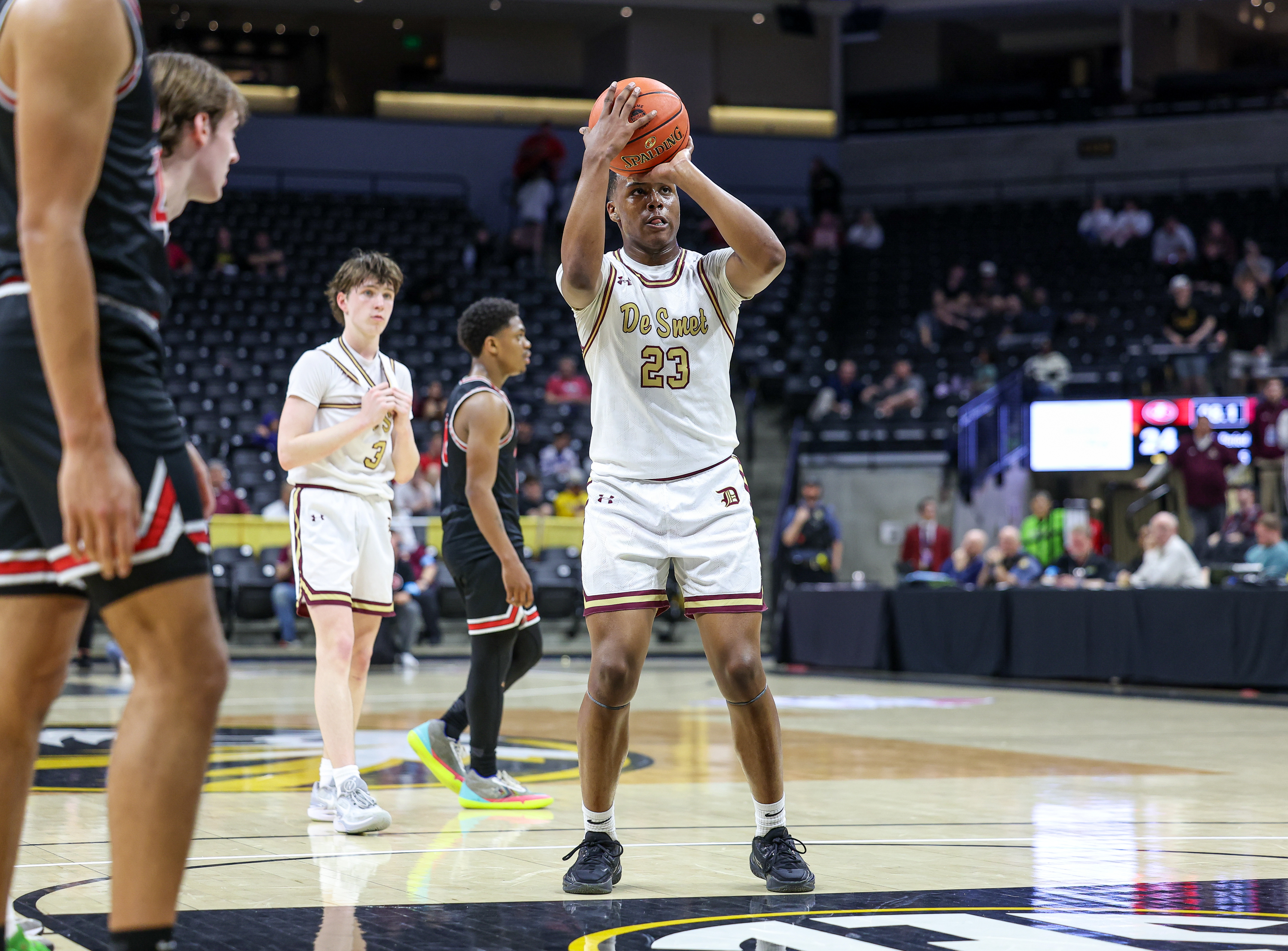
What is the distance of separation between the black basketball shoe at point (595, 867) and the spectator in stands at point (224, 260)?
65.3 feet

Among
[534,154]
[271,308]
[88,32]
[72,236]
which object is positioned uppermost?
[534,154]

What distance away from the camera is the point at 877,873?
455 centimetres

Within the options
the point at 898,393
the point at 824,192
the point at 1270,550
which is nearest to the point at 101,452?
the point at 1270,550

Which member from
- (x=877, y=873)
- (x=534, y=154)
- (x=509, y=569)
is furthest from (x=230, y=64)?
(x=877, y=873)

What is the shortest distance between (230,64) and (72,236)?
90.6 feet

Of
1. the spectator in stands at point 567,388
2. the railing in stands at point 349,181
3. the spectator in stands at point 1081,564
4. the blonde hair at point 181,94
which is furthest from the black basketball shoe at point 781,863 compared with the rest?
the railing in stands at point 349,181

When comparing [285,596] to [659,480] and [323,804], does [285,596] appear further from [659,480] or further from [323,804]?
[659,480]

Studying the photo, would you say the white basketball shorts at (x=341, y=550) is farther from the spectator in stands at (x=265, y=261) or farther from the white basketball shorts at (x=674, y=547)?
the spectator in stands at (x=265, y=261)

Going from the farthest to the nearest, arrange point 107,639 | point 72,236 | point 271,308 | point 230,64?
point 230,64, point 271,308, point 107,639, point 72,236

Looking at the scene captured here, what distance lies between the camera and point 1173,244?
23.1m

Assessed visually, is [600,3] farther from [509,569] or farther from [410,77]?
[509,569]

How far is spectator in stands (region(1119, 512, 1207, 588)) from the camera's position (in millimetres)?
13031

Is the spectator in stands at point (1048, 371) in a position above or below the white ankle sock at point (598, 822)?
above

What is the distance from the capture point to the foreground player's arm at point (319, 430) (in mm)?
5613
